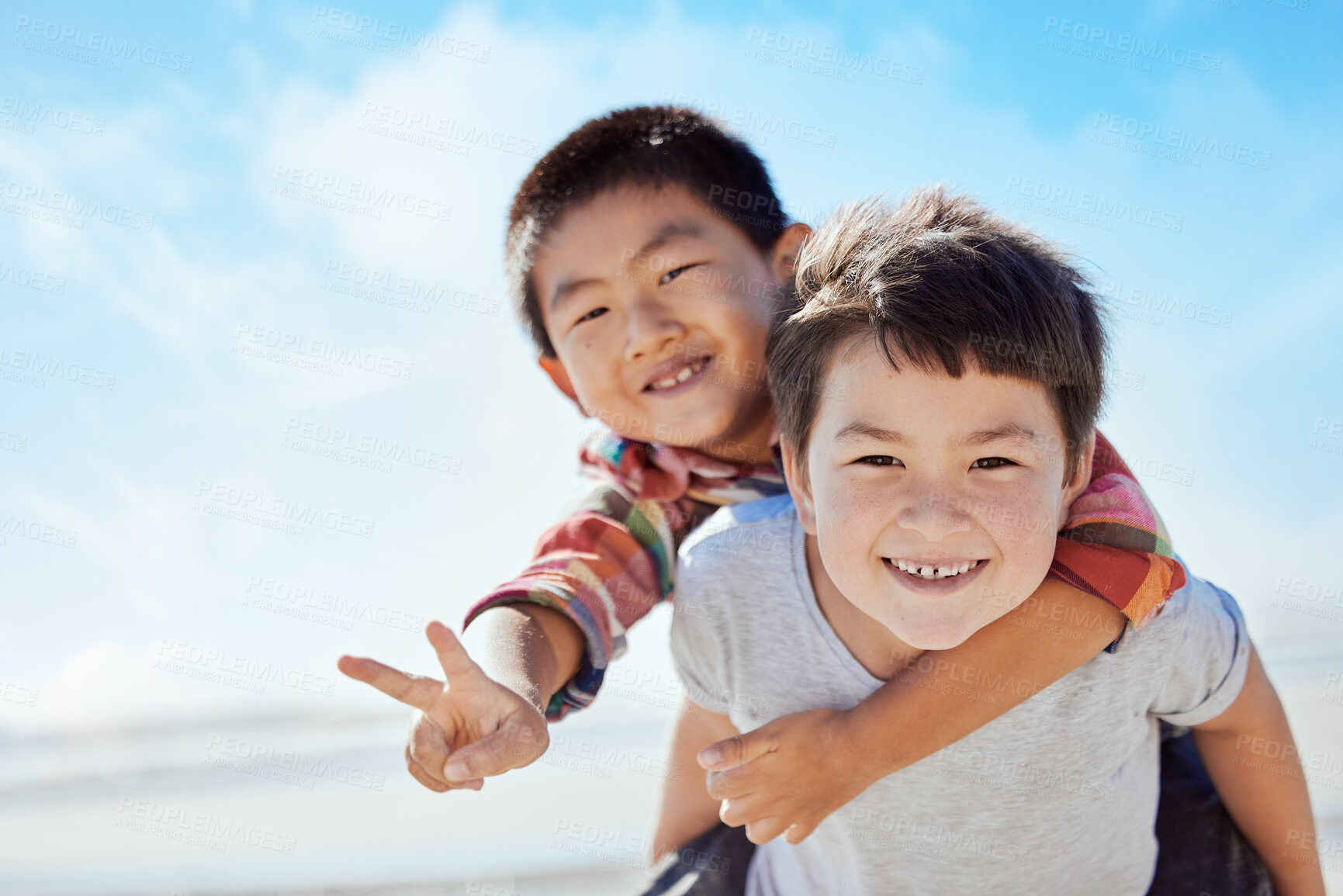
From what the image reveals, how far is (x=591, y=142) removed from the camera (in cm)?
267

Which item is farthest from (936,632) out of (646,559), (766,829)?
(646,559)

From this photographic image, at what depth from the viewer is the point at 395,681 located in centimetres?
154

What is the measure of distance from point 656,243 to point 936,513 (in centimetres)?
118

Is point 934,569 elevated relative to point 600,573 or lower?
lower

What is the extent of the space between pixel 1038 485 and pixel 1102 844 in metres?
0.92

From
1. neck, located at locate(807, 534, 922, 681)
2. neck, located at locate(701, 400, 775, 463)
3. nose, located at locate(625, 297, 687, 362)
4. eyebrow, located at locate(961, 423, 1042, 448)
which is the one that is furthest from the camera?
neck, located at locate(701, 400, 775, 463)

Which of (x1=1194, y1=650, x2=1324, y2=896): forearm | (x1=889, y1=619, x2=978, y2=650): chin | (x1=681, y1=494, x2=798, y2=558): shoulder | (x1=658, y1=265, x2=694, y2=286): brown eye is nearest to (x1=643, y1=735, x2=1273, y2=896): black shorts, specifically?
(x1=1194, y1=650, x2=1324, y2=896): forearm

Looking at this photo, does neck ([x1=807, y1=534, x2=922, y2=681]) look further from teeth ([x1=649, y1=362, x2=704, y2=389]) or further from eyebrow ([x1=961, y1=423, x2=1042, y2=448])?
teeth ([x1=649, y1=362, x2=704, y2=389])

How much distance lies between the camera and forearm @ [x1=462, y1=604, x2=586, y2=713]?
185cm

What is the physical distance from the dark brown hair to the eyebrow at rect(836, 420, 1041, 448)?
11 cm

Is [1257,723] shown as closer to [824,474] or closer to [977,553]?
[977,553]

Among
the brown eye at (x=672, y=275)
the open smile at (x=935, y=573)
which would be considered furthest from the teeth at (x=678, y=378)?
the open smile at (x=935, y=573)

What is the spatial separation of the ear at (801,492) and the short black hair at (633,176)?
93 centimetres

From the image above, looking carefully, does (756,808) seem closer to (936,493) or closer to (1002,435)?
(936,493)
